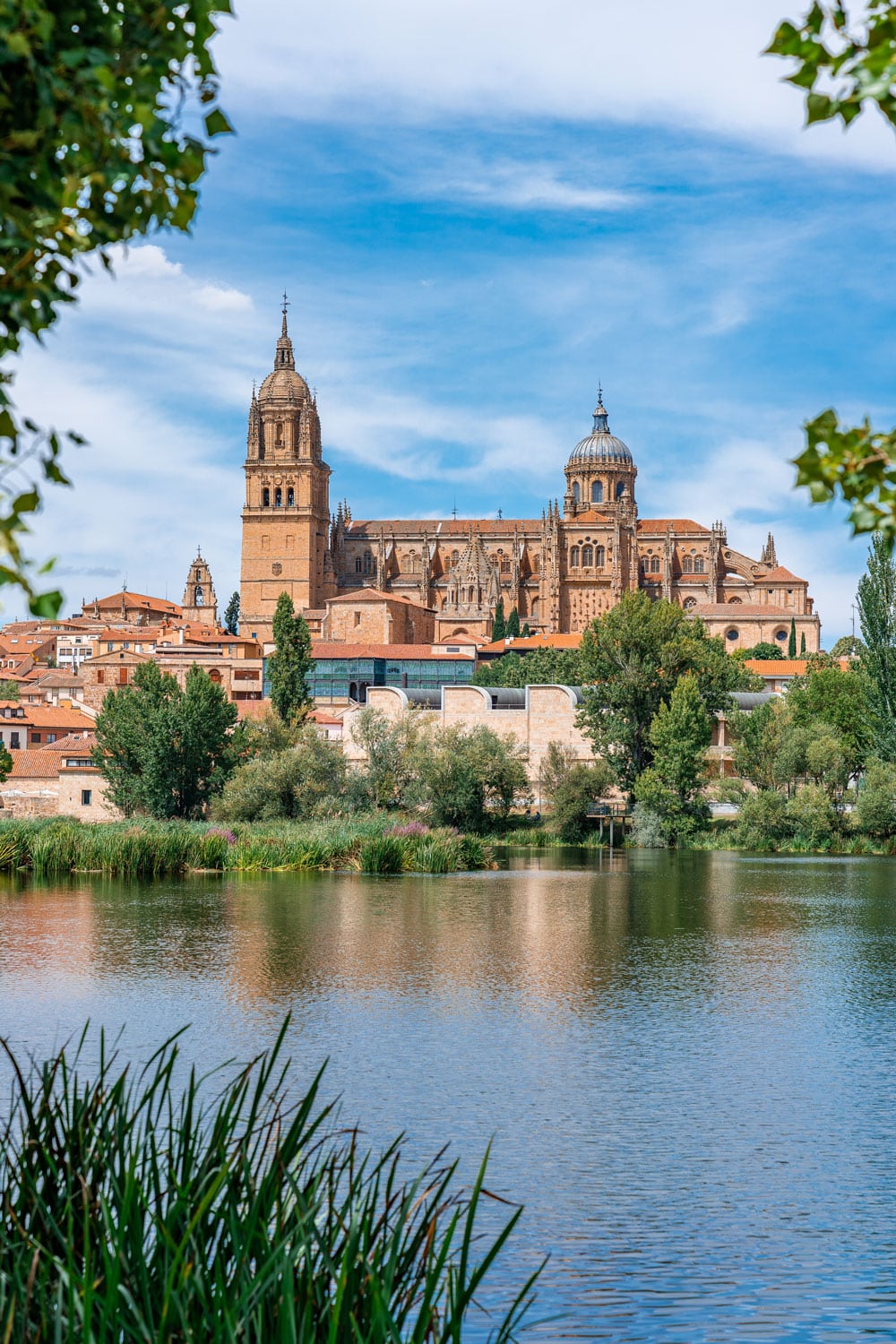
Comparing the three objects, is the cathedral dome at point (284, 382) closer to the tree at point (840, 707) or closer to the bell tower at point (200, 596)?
the bell tower at point (200, 596)

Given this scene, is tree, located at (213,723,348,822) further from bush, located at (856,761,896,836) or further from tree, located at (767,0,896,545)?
tree, located at (767,0,896,545)

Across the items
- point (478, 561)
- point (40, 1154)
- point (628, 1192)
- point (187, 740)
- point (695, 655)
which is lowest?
point (628, 1192)

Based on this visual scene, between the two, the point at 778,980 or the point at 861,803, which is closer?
the point at 778,980

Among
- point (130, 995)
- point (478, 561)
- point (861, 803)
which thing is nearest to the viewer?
point (130, 995)

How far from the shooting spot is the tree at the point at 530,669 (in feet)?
218

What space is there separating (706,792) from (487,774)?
378 inches

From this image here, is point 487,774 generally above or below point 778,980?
above

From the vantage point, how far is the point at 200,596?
370 feet

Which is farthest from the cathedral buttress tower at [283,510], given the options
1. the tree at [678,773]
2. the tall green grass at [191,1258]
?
the tall green grass at [191,1258]

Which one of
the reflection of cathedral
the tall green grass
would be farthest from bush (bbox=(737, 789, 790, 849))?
the reflection of cathedral

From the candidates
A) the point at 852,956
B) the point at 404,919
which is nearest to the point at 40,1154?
the point at 852,956

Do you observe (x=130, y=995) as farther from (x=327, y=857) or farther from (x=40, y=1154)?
(x=327, y=857)

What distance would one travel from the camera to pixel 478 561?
322ft

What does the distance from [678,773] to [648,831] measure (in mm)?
1816
